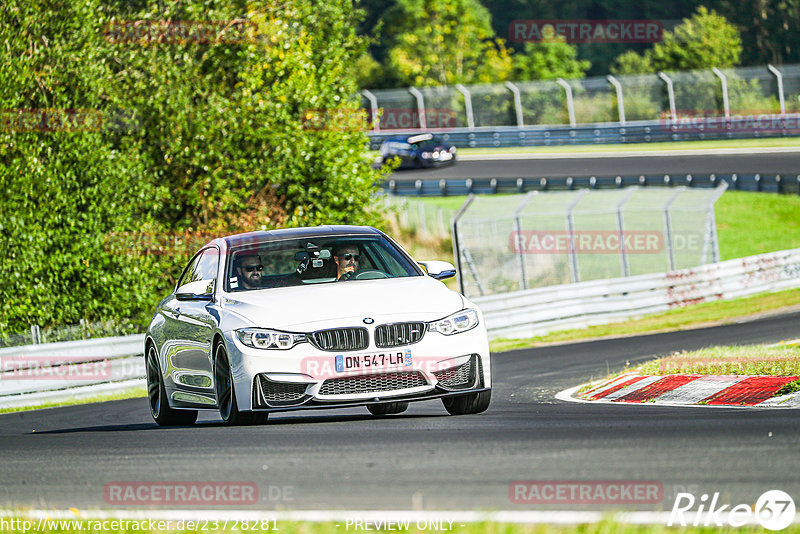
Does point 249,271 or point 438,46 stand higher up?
point 249,271

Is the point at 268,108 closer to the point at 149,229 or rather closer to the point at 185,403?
the point at 149,229

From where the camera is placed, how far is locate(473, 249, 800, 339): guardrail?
22469 mm

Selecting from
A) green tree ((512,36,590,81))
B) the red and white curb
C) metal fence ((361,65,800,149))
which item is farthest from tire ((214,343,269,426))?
green tree ((512,36,590,81))

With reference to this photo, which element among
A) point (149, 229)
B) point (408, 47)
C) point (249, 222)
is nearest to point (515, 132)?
point (408, 47)

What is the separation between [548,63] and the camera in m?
69.7

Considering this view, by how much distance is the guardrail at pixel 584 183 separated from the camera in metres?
37.2

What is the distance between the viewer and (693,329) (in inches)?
841

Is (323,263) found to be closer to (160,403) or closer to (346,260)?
(346,260)

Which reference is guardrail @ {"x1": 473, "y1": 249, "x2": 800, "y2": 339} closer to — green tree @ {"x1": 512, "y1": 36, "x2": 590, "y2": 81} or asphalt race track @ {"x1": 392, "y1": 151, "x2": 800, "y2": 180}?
asphalt race track @ {"x1": 392, "y1": 151, "x2": 800, "y2": 180}

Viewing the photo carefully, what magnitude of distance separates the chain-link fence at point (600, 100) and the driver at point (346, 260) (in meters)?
39.3

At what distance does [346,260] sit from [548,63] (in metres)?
61.8

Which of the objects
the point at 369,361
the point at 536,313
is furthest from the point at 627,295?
the point at 369,361

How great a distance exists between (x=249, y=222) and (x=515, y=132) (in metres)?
27.3

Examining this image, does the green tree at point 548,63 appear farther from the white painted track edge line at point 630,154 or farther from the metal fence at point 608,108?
the white painted track edge line at point 630,154
